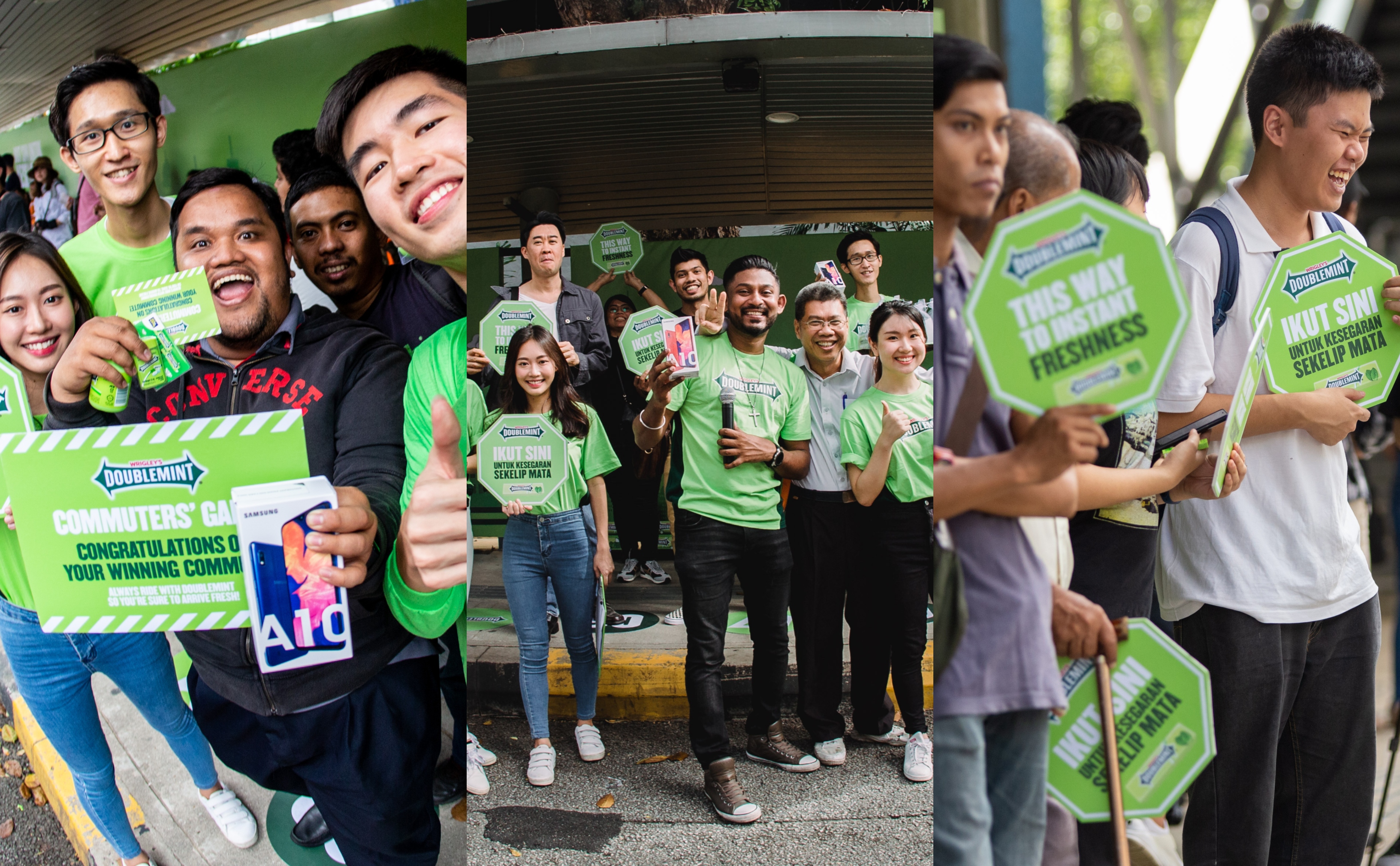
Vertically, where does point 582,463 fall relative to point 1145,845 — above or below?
above

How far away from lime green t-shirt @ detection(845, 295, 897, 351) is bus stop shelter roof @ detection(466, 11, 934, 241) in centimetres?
19

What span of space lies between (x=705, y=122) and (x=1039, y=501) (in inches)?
44.8

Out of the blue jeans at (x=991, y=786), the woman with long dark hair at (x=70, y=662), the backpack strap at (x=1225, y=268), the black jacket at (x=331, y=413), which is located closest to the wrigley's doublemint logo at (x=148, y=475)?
the black jacket at (x=331, y=413)

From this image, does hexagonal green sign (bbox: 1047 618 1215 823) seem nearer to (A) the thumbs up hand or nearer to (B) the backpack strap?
(B) the backpack strap

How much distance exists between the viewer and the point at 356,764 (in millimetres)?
2363

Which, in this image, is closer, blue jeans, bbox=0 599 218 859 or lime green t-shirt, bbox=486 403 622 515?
lime green t-shirt, bbox=486 403 622 515

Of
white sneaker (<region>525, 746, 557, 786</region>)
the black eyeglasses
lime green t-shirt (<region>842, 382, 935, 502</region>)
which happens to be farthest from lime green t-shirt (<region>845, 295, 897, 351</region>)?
the black eyeglasses

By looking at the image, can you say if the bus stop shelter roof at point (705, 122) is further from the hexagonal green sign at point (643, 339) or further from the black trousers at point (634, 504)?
the black trousers at point (634, 504)

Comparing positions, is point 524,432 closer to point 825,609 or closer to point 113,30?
point 825,609

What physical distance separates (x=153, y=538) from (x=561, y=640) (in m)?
1.27

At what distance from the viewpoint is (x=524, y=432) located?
6.76 feet

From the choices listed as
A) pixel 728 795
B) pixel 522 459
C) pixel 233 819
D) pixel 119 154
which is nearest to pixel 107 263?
pixel 119 154

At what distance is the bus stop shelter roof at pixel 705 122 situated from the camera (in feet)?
5.81

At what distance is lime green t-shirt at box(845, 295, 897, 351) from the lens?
1.83 metres
